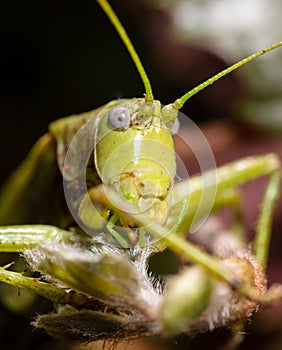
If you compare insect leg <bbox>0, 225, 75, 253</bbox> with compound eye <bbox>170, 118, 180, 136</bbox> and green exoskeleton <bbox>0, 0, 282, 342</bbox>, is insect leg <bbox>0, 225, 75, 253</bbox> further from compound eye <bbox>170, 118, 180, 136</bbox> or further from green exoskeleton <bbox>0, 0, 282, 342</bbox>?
compound eye <bbox>170, 118, 180, 136</bbox>

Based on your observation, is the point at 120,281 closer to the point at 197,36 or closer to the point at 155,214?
the point at 155,214

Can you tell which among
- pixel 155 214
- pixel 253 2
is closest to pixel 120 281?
pixel 155 214

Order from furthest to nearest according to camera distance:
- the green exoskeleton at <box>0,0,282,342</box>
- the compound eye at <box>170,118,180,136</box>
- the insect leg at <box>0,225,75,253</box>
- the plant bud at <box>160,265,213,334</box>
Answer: the compound eye at <box>170,118,180,136</box>, the insect leg at <box>0,225,75,253</box>, the green exoskeleton at <box>0,0,282,342</box>, the plant bud at <box>160,265,213,334</box>

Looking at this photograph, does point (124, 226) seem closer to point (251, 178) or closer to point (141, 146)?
point (141, 146)

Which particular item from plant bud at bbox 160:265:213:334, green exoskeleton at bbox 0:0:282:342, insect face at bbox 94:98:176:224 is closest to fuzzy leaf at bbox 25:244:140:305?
green exoskeleton at bbox 0:0:282:342

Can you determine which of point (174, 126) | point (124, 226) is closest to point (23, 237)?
point (124, 226)

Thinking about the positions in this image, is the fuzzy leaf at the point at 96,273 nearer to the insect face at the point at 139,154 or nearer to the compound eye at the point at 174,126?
the insect face at the point at 139,154

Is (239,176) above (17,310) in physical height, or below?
above

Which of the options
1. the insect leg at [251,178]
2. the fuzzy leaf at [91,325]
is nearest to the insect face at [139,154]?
the fuzzy leaf at [91,325]
